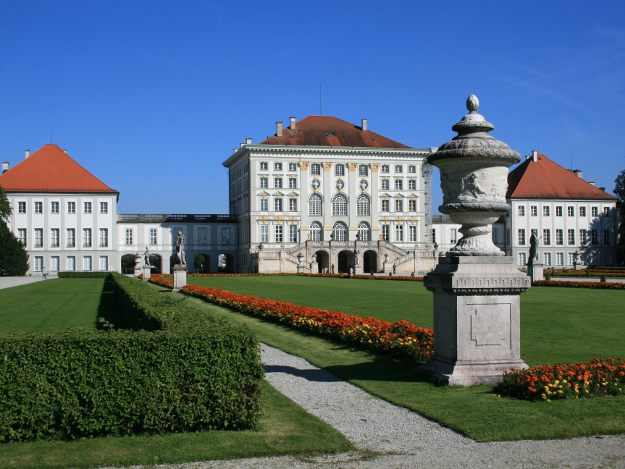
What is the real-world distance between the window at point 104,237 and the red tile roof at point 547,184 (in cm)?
4184

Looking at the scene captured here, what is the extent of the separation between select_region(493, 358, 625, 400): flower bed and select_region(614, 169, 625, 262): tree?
7162cm

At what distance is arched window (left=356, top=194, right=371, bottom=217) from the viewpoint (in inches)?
3076

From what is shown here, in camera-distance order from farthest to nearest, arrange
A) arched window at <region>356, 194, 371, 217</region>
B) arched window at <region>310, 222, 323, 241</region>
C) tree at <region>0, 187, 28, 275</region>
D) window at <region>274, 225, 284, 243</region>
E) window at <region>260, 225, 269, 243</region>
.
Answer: arched window at <region>356, 194, 371, 217</region> → arched window at <region>310, 222, 323, 241</region> → window at <region>274, 225, 284, 243</region> → window at <region>260, 225, 269, 243</region> → tree at <region>0, 187, 28, 275</region>

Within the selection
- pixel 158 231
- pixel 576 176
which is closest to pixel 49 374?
pixel 158 231

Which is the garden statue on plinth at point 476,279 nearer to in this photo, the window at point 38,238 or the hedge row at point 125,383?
the hedge row at point 125,383

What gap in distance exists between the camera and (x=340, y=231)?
77.5 meters

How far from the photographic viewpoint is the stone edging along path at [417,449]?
20.6ft

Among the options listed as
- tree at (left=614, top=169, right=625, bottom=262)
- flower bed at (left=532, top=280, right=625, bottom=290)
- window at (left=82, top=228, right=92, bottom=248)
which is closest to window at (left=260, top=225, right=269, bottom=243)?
window at (left=82, top=228, right=92, bottom=248)

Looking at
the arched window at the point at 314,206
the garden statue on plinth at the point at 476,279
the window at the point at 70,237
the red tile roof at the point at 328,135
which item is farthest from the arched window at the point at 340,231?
the garden statue on plinth at the point at 476,279

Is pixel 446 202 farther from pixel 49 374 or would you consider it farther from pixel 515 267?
pixel 49 374

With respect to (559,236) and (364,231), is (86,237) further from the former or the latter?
(559,236)

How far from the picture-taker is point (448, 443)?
22.5 ft

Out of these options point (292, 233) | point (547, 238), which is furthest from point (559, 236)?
point (292, 233)

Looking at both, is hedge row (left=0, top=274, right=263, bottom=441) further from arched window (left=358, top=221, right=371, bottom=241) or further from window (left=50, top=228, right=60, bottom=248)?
arched window (left=358, top=221, right=371, bottom=241)
